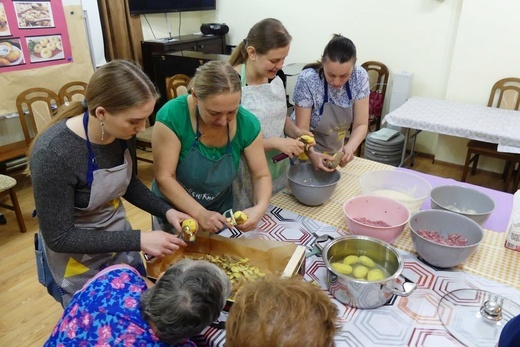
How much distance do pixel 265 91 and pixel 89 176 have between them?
916 mm

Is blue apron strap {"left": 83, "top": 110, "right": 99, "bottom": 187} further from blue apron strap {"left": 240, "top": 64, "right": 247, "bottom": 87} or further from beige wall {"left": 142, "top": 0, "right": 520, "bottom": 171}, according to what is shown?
beige wall {"left": 142, "top": 0, "right": 520, "bottom": 171}

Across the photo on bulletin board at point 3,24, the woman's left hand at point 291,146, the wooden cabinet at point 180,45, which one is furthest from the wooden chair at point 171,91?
the woman's left hand at point 291,146

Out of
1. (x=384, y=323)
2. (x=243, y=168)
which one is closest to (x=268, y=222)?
→ (x=243, y=168)

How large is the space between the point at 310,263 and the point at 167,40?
407 centimetres

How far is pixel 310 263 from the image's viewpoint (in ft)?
4.42

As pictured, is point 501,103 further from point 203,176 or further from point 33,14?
point 33,14

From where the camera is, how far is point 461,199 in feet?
5.33

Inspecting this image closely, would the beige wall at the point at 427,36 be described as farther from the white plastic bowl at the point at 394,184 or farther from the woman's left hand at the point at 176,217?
the woman's left hand at the point at 176,217

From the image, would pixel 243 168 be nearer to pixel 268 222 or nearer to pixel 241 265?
pixel 268 222

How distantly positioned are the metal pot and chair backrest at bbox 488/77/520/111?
320 cm

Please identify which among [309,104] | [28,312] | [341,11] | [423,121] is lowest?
[28,312]

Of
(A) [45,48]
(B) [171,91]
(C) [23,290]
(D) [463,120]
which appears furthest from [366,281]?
(A) [45,48]

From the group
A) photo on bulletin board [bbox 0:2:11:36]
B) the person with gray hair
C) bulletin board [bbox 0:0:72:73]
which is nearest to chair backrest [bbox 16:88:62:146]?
bulletin board [bbox 0:0:72:73]

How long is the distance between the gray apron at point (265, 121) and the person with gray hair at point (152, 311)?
792mm
